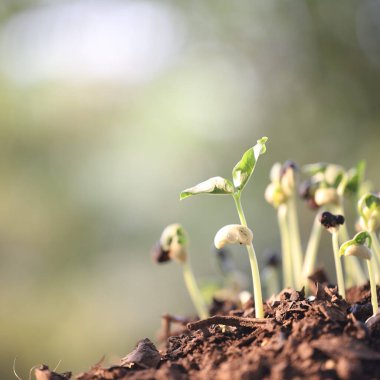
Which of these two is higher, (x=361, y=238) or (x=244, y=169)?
(x=244, y=169)

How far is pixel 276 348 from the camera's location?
19.2 inches

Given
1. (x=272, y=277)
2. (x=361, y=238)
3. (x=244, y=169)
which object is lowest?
(x=272, y=277)

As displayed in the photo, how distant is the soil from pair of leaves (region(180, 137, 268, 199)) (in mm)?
142

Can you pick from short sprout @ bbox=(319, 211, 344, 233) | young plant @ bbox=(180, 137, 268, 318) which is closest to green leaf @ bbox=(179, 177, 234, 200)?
young plant @ bbox=(180, 137, 268, 318)

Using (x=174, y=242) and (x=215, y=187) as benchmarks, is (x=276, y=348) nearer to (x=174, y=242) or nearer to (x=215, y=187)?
(x=215, y=187)

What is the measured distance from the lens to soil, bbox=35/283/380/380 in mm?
454

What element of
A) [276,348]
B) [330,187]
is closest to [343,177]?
[330,187]

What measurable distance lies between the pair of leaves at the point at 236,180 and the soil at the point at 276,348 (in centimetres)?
14

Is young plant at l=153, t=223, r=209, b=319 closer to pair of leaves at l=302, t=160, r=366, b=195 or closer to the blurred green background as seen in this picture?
pair of leaves at l=302, t=160, r=366, b=195

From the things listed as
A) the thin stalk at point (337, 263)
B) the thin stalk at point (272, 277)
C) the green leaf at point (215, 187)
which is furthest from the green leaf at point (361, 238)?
the thin stalk at point (272, 277)

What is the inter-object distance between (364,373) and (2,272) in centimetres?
537

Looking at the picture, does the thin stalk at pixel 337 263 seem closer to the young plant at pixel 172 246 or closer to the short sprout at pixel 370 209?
the short sprout at pixel 370 209

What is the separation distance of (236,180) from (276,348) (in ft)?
0.68

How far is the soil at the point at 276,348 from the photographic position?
0.45 metres
